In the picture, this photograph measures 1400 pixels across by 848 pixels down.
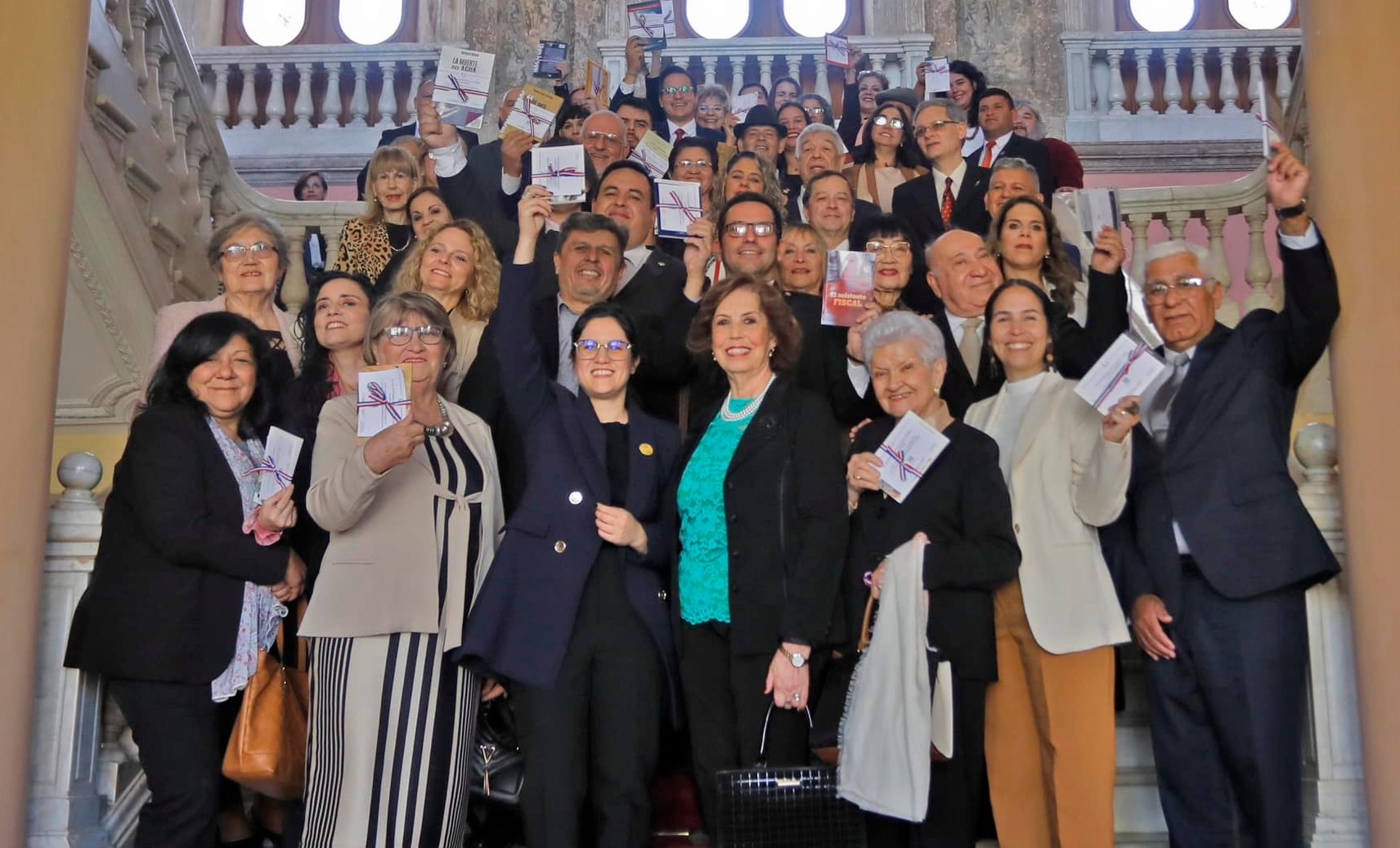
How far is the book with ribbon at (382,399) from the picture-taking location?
3.41 meters

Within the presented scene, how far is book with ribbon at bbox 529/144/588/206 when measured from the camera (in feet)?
16.2

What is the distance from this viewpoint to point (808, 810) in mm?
3422

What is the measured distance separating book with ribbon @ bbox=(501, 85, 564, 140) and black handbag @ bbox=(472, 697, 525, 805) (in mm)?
2910

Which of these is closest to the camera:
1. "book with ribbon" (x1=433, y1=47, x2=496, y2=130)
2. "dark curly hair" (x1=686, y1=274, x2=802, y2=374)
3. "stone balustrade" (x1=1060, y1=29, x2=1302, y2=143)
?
"dark curly hair" (x1=686, y1=274, x2=802, y2=374)

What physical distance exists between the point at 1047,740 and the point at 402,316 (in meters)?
1.88

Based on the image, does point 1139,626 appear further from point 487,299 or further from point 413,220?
point 413,220

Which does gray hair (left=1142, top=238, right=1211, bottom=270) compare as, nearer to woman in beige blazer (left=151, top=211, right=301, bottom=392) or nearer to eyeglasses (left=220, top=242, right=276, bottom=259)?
woman in beige blazer (left=151, top=211, right=301, bottom=392)

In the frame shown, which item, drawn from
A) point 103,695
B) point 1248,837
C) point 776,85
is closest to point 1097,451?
point 1248,837

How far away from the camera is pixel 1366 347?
355cm

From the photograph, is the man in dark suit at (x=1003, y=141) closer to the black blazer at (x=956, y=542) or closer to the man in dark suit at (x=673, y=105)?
the man in dark suit at (x=673, y=105)

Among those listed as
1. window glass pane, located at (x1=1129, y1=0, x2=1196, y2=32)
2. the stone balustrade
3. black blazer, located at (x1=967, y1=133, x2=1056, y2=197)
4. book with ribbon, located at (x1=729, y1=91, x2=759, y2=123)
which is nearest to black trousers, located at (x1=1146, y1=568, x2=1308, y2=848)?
black blazer, located at (x1=967, y1=133, x2=1056, y2=197)

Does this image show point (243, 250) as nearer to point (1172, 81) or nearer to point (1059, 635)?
point (1059, 635)

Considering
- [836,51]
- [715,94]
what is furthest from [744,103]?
[715,94]

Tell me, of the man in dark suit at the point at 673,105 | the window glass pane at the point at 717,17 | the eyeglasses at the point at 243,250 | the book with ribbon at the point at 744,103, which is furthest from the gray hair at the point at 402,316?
the window glass pane at the point at 717,17
